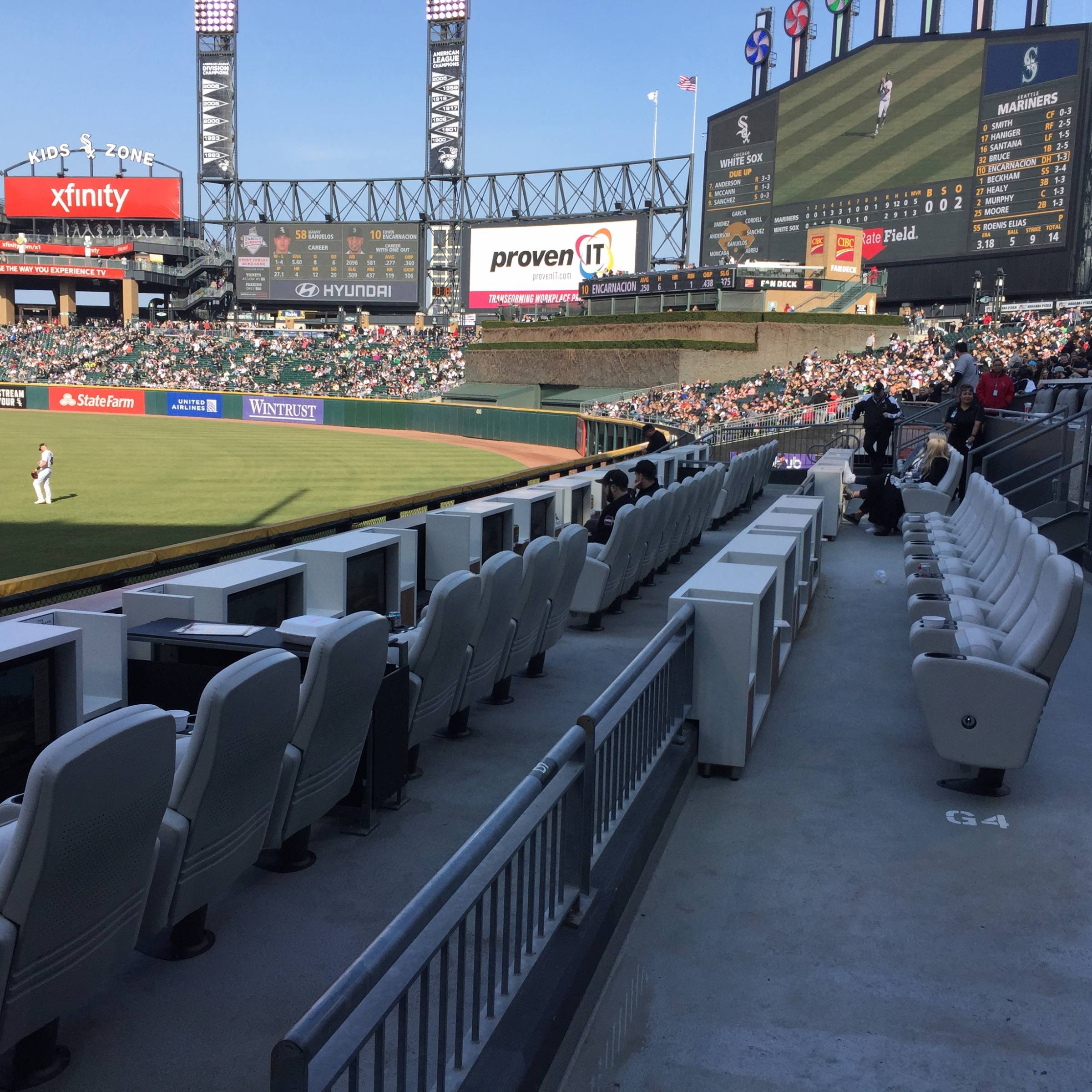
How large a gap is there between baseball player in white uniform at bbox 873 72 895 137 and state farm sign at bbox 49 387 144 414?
3742 cm

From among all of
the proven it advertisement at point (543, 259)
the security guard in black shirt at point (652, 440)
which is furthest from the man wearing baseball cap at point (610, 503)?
the proven it advertisement at point (543, 259)

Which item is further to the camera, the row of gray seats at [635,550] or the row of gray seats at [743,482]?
the row of gray seats at [743,482]

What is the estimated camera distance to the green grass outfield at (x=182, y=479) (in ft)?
51.3

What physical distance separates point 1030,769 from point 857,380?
85.6ft

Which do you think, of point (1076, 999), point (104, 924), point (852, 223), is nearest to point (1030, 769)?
point (1076, 999)

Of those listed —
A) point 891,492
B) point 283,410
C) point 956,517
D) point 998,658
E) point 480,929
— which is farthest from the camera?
point 283,410

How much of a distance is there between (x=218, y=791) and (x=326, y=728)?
645 mm

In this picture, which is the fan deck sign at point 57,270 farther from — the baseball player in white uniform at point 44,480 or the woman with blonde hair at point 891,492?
the woman with blonde hair at point 891,492

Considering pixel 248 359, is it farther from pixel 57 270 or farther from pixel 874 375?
pixel 874 375

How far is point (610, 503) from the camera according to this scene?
910cm

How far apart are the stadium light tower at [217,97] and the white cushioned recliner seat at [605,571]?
76.5m

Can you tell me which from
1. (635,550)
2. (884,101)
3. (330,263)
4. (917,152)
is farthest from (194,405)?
(635,550)

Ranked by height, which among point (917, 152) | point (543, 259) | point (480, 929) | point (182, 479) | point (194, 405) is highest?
point (917, 152)

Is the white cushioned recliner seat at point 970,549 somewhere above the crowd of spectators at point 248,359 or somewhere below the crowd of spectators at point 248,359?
below
